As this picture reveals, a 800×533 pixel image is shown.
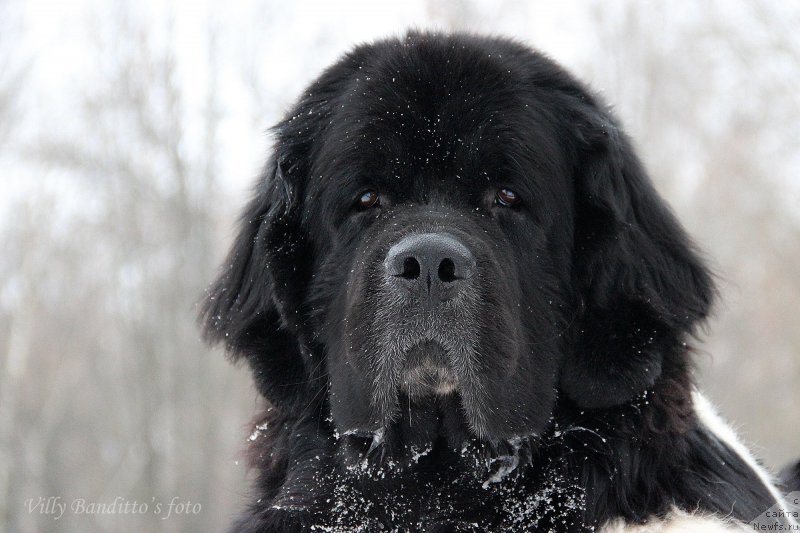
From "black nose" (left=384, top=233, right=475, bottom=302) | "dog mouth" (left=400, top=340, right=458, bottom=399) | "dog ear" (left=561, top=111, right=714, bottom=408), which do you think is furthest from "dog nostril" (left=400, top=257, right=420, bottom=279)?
"dog ear" (left=561, top=111, right=714, bottom=408)

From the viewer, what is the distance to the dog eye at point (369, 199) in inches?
134

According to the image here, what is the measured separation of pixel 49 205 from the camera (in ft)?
68.4

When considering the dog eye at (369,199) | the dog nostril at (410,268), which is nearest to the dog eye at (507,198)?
the dog eye at (369,199)

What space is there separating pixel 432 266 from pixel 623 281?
34.1 inches

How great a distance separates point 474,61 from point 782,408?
23.7 metres

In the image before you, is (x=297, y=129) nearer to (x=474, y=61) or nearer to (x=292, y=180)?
(x=292, y=180)

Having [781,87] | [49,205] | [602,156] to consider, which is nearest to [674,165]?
[781,87]

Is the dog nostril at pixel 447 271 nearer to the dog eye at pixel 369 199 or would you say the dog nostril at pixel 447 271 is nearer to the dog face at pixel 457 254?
the dog face at pixel 457 254

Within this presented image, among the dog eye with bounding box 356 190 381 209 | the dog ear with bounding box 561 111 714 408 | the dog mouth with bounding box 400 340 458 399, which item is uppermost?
the dog eye with bounding box 356 190 381 209

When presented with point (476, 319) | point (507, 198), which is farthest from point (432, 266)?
point (507, 198)

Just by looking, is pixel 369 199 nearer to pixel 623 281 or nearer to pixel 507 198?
pixel 507 198

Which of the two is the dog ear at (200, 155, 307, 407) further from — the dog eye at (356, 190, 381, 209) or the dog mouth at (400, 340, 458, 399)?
the dog mouth at (400, 340, 458, 399)

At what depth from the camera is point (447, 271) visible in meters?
2.92

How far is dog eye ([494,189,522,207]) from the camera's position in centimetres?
Answer: 334
